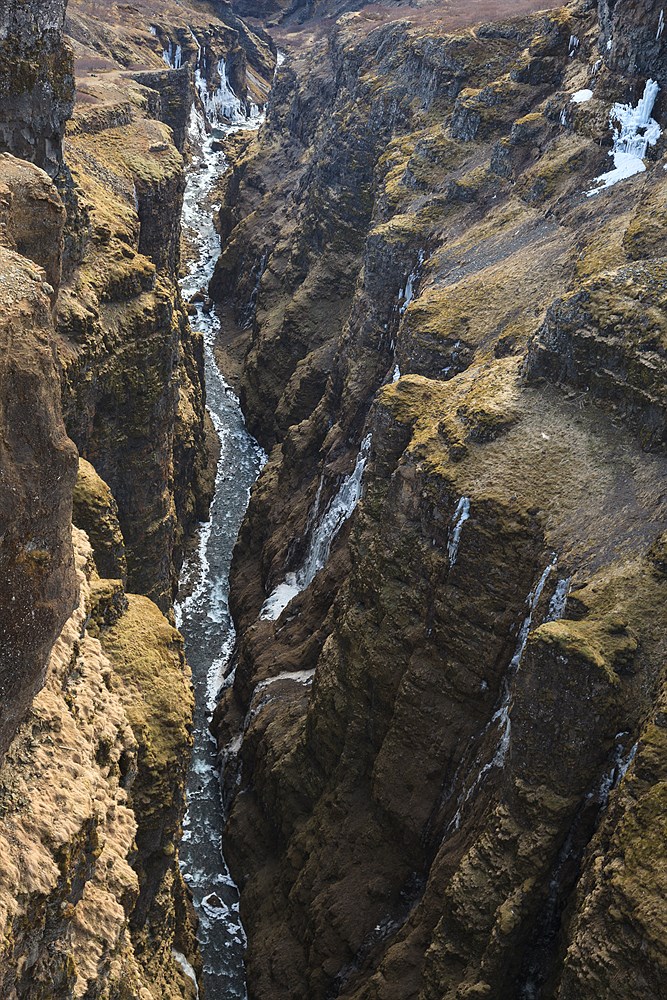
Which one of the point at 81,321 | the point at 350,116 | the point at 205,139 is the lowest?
the point at 81,321

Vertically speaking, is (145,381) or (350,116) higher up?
(350,116)

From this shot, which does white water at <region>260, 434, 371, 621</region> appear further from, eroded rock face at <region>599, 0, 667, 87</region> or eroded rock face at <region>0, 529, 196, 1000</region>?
eroded rock face at <region>599, 0, 667, 87</region>

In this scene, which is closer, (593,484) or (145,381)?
(593,484)

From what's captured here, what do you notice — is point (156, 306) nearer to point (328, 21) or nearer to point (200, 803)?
point (200, 803)

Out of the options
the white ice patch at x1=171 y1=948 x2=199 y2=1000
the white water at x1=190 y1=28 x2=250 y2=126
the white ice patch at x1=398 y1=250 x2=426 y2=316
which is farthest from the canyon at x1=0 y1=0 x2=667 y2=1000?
the white water at x1=190 y1=28 x2=250 y2=126

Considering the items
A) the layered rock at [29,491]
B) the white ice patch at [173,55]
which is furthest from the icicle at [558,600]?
the white ice patch at [173,55]

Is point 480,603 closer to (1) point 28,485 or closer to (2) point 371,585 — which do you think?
(2) point 371,585

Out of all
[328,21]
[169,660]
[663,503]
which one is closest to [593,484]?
[663,503]

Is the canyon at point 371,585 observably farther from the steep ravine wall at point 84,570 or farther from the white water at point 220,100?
the white water at point 220,100
